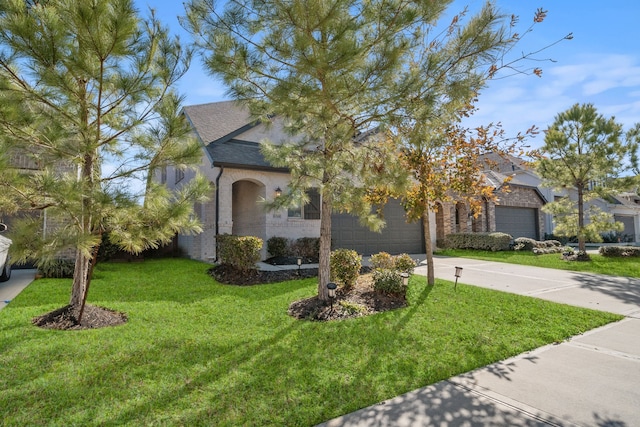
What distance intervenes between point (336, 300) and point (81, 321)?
3.93 m

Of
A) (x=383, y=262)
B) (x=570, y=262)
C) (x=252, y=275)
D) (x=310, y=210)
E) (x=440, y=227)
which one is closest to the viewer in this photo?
(x=383, y=262)

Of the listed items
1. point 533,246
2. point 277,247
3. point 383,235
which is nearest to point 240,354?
point 277,247

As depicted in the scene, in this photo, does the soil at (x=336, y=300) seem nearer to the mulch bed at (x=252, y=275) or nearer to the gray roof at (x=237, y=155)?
the mulch bed at (x=252, y=275)

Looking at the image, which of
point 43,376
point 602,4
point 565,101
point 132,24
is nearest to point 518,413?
point 43,376

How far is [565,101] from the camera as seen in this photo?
→ 13.7 m

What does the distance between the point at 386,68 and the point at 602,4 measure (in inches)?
158

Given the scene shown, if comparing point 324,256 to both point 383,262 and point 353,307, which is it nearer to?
point 353,307

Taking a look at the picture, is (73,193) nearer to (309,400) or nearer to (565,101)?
(309,400)

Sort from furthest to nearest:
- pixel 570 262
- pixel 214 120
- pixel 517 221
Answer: pixel 517 221 < pixel 214 120 < pixel 570 262

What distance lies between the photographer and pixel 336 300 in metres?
6.37

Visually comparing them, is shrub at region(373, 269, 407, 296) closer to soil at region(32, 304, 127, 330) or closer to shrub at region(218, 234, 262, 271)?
shrub at region(218, 234, 262, 271)

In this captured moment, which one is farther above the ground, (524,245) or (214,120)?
(214,120)

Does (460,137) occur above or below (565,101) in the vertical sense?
below

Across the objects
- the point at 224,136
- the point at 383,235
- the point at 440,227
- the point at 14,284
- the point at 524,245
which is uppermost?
the point at 224,136
